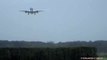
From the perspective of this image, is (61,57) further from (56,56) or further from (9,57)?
(9,57)

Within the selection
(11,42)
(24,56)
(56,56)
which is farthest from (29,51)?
(11,42)

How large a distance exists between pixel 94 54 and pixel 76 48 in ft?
6.33

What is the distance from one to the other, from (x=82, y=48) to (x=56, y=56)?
287 cm

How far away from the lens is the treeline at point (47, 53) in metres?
33.8

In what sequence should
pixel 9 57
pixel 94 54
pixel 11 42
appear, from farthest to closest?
pixel 11 42 → pixel 94 54 → pixel 9 57

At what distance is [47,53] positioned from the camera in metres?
35.2

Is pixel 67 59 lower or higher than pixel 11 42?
lower

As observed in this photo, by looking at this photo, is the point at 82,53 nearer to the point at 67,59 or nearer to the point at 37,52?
the point at 67,59

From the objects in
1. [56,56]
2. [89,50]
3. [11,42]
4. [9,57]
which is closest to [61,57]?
[56,56]

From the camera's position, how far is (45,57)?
Result: 35.2 meters

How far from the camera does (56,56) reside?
117ft

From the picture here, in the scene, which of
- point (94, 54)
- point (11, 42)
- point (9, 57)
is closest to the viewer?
point (9, 57)

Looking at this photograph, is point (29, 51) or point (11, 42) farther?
point (11, 42)

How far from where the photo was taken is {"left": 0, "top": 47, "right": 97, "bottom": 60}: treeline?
33.8m
